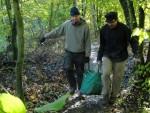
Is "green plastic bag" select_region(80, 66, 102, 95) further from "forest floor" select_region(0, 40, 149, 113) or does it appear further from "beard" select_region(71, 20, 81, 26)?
"beard" select_region(71, 20, 81, 26)

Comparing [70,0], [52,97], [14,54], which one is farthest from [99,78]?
[70,0]

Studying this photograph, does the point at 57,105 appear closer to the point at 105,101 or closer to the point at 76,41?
the point at 105,101

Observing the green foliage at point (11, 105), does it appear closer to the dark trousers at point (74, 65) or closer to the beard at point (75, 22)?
the beard at point (75, 22)

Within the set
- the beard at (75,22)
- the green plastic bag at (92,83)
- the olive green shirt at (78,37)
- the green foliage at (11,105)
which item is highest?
the beard at (75,22)

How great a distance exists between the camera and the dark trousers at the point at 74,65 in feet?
28.6

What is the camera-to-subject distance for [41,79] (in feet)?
40.3

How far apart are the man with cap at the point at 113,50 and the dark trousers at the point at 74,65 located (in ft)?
1.91

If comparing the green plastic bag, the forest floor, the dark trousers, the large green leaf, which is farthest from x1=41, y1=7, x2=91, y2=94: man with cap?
the large green leaf

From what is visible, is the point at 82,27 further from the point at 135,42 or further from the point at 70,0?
the point at 70,0

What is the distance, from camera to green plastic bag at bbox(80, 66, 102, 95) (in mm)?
8250

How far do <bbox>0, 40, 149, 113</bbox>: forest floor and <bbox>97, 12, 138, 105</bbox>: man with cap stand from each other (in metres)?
0.45

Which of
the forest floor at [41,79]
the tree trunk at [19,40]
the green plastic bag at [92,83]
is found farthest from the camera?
the forest floor at [41,79]

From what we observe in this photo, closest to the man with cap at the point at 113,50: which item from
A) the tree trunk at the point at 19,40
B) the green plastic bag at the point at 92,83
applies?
the green plastic bag at the point at 92,83

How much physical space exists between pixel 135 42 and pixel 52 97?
3.05 meters
